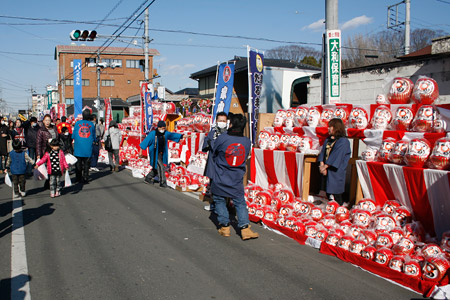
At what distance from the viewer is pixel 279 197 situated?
22.1 feet

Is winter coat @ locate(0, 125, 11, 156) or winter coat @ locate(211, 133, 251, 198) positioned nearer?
winter coat @ locate(211, 133, 251, 198)

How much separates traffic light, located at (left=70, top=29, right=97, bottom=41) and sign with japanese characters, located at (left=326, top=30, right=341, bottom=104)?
1389 centimetres

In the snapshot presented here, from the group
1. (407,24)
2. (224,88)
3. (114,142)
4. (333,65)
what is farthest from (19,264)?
(407,24)

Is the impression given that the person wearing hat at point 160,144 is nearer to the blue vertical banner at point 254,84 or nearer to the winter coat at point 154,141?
the winter coat at point 154,141

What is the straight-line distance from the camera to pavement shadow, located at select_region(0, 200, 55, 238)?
19.4 ft

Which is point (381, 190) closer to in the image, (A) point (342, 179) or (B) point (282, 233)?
(A) point (342, 179)

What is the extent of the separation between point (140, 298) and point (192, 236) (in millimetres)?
2024

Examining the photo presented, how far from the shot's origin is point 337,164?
6039mm

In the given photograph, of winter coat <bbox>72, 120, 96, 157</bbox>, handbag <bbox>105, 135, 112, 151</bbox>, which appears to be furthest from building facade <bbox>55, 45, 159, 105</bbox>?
winter coat <bbox>72, 120, 96, 157</bbox>

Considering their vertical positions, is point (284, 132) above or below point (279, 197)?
above

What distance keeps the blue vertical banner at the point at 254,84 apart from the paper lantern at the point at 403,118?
364cm

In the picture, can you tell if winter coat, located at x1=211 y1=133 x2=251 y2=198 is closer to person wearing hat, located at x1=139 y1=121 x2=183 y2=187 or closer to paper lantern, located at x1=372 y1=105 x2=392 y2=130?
paper lantern, located at x1=372 y1=105 x2=392 y2=130

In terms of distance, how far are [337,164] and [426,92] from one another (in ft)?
5.63

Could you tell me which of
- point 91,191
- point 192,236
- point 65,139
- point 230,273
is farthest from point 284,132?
point 65,139
